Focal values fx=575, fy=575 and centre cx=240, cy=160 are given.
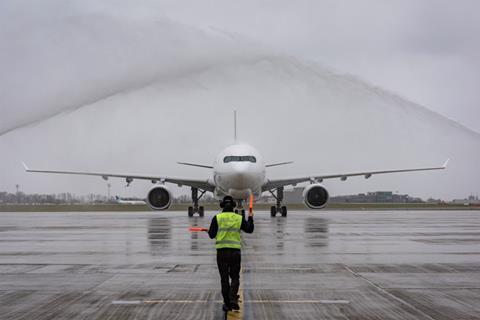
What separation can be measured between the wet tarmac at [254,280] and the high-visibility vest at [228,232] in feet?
2.93

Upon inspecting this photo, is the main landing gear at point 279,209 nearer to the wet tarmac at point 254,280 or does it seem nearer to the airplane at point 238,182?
the airplane at point 238,182

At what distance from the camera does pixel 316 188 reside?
125 ft

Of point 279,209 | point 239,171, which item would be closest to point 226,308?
point 239,171

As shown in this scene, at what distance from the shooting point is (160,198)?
3803 centimetres

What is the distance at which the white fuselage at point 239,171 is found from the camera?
32.3m

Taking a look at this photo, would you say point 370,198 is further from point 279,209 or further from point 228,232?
point 228,232

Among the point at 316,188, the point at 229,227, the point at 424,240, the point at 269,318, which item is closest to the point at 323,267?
the point at 229,227

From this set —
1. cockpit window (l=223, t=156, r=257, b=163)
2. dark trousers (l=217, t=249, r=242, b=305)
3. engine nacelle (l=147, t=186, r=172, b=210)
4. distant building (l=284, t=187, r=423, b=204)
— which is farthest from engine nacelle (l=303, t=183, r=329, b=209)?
distant building (l=284, t=187, r=423, b=204)

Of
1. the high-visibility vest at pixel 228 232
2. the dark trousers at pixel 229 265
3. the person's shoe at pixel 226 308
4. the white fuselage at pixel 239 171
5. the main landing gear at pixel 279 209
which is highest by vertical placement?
the white fuselage at pixel 239 171

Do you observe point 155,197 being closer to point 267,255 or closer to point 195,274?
point 267,255

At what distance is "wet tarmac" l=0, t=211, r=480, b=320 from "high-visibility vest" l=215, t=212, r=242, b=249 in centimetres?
89

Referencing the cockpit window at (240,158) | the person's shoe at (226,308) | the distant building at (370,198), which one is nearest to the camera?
the person's shoe at (226,308)

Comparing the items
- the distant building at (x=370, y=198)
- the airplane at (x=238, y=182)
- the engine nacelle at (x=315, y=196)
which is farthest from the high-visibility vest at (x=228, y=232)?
the distant building at (x=370, y=198)

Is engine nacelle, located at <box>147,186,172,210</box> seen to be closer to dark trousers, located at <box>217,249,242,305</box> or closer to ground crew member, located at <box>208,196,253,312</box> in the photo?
ground crew member, located at <box>208,196,253,312</box>
